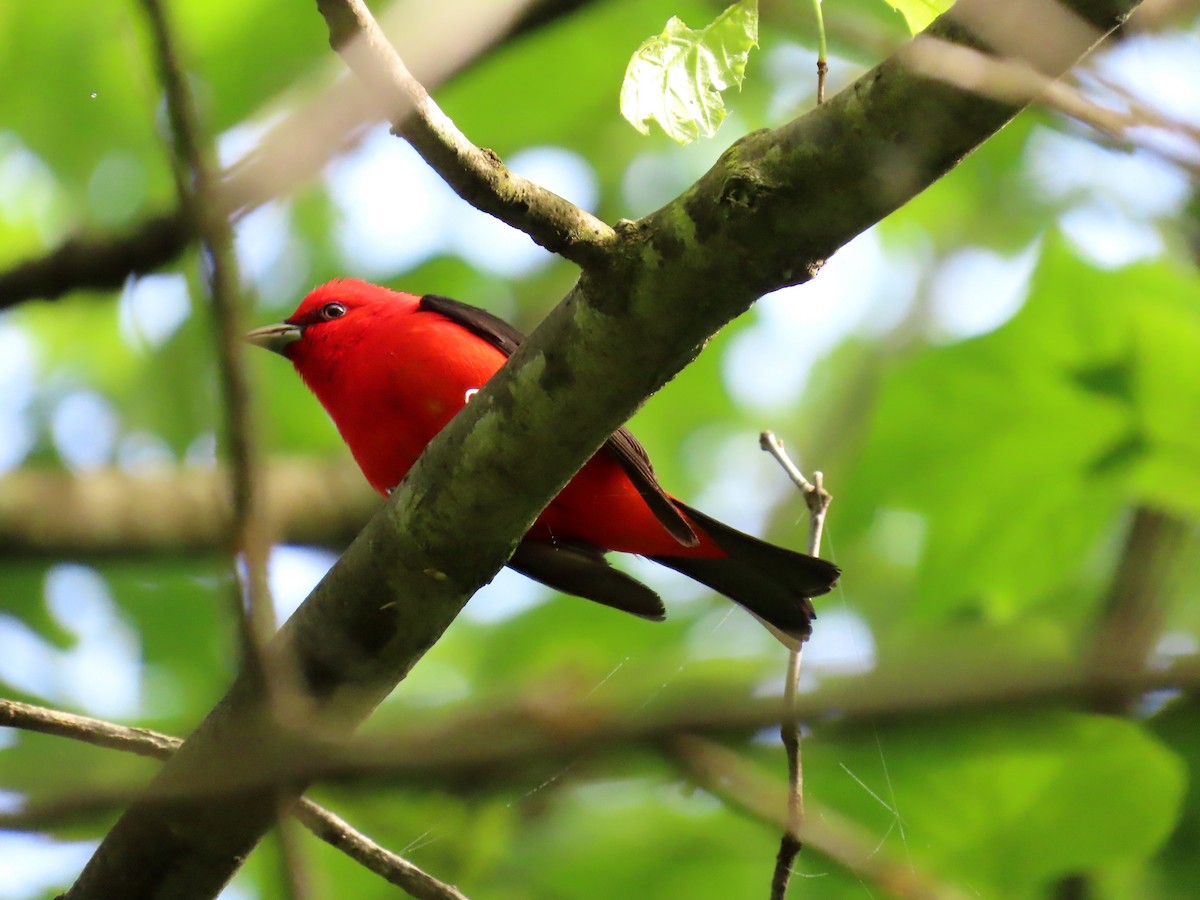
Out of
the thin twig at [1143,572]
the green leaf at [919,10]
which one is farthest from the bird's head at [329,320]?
the green leaf at [919,10]

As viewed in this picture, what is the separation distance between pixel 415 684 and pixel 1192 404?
16.2 ft

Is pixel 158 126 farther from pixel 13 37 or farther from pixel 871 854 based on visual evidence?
pixel 13 37

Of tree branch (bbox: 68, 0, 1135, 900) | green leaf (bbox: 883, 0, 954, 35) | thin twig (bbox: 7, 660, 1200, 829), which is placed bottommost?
thin twig (bbox: 7, 660, 1200, 829)

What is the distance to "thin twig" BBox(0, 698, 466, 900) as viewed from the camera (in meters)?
3.12

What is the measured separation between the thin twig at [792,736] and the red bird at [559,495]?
1.73 ft

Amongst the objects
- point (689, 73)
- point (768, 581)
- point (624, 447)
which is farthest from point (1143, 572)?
point (689, 73)

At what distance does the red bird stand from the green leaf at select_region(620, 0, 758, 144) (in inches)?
74.4

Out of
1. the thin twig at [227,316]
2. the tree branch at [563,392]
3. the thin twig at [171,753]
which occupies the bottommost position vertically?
the thin twig at [227,316]

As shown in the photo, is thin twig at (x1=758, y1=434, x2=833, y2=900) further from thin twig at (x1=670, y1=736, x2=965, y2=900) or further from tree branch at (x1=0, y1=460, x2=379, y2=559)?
tree branch at (x1=0, y1=460, x2=379, y2=559)

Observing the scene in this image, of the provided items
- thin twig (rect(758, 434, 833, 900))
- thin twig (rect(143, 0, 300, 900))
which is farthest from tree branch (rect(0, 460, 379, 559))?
thin twig (rect(143, 0, 300, 900))

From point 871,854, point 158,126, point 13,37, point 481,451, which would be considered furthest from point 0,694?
point 13,37

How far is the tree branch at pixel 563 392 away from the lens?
2338mm

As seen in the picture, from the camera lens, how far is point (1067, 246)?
172 inches

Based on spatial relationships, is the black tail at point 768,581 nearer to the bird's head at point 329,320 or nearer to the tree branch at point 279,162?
the bird's head at point 329,320
